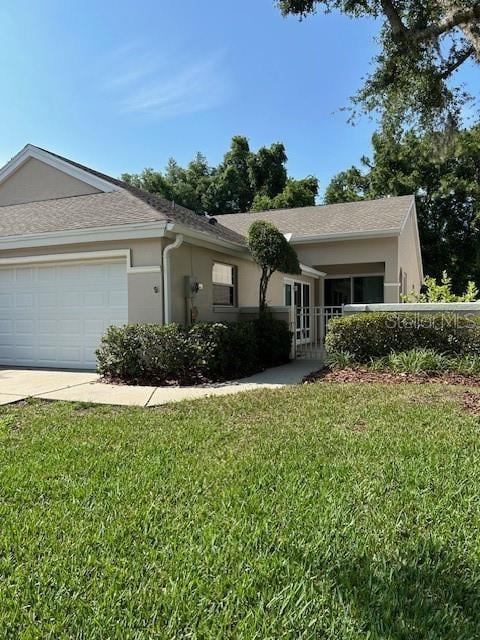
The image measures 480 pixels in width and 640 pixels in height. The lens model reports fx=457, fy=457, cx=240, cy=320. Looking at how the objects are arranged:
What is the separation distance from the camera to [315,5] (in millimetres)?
10680

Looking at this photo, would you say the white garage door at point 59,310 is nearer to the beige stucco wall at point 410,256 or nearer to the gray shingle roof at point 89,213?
the gray shingle roof at point 89,213

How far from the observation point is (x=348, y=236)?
621 inches

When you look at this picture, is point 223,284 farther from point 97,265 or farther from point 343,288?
point 343,288

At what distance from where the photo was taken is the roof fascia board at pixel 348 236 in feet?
50.2

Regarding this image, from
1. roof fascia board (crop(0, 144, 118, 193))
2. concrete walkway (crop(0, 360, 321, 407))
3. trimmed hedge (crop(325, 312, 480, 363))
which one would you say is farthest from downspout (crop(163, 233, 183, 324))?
roof fascia board (crop(0, 144, 118, 193))

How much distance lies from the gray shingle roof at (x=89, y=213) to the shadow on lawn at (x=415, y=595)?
831 centimetres

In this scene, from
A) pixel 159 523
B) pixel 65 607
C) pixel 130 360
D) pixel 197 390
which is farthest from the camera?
pixel 130 360

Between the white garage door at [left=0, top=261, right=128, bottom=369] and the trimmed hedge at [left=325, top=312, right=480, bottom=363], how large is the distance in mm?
4919

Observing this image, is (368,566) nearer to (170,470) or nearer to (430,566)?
(430,566)

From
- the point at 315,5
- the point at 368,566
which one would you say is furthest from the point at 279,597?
the point at 315,5

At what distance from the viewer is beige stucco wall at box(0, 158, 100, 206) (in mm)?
13367

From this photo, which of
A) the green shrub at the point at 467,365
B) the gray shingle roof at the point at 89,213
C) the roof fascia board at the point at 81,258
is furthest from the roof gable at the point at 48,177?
the green shrub at the point at 467,365

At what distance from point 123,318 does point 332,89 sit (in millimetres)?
11235

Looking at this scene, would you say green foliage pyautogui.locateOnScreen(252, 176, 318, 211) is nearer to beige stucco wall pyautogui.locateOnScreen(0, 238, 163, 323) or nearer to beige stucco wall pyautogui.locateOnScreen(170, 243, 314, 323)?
beige stucco wall pyautogui.locateOnScreen(170, 243, 314, 323)
